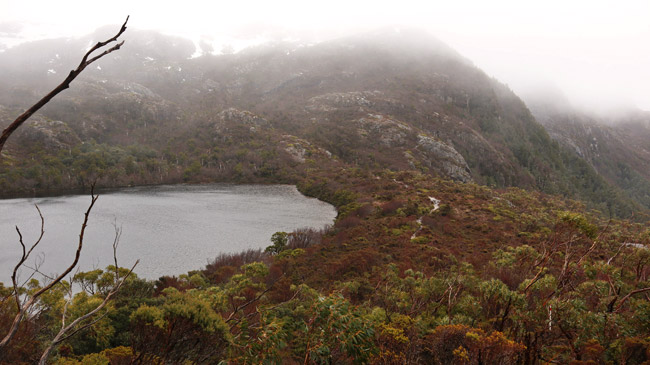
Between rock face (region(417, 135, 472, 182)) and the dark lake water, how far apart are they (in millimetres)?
64504

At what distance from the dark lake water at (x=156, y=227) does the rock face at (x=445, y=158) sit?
212 feet

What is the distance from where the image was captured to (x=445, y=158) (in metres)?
120

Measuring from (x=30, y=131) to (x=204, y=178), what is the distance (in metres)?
73.8

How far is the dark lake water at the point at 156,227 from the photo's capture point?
32.9 m

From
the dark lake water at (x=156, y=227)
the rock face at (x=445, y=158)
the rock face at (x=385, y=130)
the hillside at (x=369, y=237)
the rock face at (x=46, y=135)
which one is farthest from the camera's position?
the rock face at (x=385, y=130)

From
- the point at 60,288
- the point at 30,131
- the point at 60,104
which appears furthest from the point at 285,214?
the point at 60,104

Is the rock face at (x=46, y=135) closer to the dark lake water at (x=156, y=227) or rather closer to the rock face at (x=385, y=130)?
the dark lake water at (x=156, y=227)

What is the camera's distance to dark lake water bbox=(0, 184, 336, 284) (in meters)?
32.9

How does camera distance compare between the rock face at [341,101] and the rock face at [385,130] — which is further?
the rock face at [341,101]

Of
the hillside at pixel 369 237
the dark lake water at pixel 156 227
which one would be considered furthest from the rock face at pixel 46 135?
the dark lake water at pixel 156 227

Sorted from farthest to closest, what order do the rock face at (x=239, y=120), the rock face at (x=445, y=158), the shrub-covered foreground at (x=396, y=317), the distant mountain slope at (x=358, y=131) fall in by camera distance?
1. the rock face at (x=239, y=120)
2. the distant mountain slope at (x=358, y=131)
3. the rock face at (x=445, y=158)
4. the shrub-covered foreground at (x=396, y=317)

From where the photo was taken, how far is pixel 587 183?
134875 mm

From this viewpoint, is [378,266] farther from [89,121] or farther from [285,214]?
[89,121]

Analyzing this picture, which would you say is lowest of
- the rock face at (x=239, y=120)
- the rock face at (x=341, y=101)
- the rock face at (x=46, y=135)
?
the rock face at (x=46, y=135)
